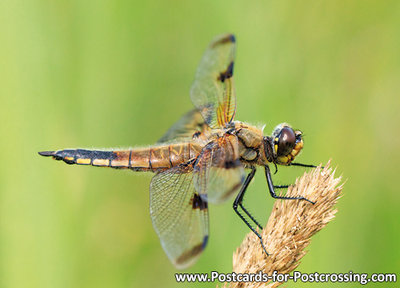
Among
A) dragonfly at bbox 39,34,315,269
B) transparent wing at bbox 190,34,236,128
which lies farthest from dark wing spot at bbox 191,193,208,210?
transparent wing at bbox 190,34,236,128

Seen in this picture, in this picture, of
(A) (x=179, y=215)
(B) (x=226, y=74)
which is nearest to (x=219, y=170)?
(A) (x=179, y=215)

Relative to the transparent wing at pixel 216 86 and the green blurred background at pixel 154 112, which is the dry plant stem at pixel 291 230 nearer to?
the green blurred background at pixel 154 112

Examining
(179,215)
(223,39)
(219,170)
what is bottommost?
(179,215)

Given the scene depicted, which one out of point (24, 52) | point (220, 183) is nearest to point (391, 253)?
point (220, 183)

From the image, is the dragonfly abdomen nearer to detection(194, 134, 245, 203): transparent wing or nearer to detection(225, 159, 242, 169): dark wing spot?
detection(194, 134, 245, 203): transparent wing

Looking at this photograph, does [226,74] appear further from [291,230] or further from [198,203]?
[291,230]

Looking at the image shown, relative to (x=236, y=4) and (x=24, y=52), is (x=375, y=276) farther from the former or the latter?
(x=24, y=52)

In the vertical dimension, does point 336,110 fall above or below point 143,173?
above
